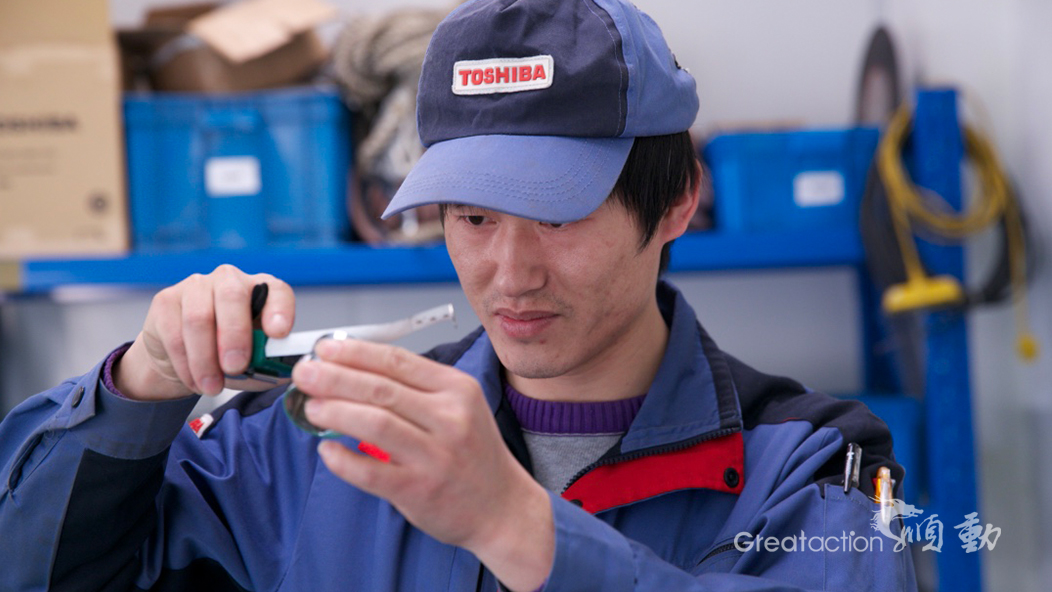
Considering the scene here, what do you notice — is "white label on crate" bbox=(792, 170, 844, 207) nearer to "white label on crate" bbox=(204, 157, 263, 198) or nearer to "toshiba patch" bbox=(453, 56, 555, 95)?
"white label on crate" bbox=(204, 157, 263, 198)

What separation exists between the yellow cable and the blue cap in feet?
4.66

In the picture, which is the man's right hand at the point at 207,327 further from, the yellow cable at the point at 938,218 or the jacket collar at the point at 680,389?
the yellow cable at the point at 938,218

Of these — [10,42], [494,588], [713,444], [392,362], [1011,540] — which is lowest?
[1011,540]

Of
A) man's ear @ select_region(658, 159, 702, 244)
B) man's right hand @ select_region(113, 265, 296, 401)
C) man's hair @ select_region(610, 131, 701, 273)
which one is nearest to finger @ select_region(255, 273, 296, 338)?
man's right hand @ select_region(113, 265, 296, 401)

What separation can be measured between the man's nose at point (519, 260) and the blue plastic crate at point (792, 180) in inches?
59.3

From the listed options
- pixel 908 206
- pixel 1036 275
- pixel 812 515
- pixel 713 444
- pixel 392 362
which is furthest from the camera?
pixel 1036 275

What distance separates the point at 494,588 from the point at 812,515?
0.33m

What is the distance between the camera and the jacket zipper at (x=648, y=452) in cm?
103

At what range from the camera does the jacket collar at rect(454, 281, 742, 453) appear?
1.06 metres

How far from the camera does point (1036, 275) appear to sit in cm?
242

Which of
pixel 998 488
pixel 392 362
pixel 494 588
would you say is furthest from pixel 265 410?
pixel 998 488

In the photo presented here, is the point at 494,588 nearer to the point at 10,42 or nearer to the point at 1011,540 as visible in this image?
the point at 10,42

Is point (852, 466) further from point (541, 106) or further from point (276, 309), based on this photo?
point (276, 309)

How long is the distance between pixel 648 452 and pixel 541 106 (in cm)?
38
